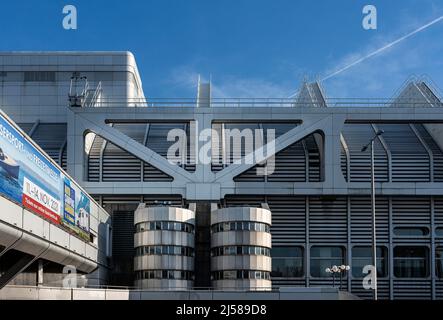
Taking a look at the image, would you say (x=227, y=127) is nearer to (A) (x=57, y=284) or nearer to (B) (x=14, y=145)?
(A) (x=57, y=284)

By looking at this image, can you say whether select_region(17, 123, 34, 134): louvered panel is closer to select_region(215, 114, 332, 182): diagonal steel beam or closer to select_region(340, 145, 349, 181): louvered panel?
select_region(215, 114, 332, 182): diagonal steel beam

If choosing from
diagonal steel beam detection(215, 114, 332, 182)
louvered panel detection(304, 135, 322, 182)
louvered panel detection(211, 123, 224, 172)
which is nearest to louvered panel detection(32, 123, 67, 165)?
louvered panel detection(211, 123, 224, 172)

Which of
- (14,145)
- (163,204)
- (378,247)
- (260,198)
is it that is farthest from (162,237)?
(14,145)

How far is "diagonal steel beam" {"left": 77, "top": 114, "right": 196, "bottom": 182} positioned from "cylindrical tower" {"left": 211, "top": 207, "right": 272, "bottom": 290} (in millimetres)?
5512

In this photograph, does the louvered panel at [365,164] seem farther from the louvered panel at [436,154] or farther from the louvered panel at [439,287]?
the louvered panel at [439,287]

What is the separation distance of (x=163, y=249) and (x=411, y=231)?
2212cm

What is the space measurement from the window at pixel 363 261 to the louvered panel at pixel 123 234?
63.7 feet

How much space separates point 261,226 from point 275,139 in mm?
8449

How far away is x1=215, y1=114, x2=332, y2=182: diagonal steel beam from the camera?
181 ft

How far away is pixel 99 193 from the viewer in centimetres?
5425

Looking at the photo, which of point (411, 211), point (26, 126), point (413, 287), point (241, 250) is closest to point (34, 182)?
point (241, 250)

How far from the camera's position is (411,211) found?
185 feet

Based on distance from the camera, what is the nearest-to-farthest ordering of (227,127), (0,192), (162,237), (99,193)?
(0,192) < (162,237) < (99,193) < (227,127)

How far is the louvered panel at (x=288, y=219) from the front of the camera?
55.8 metres
